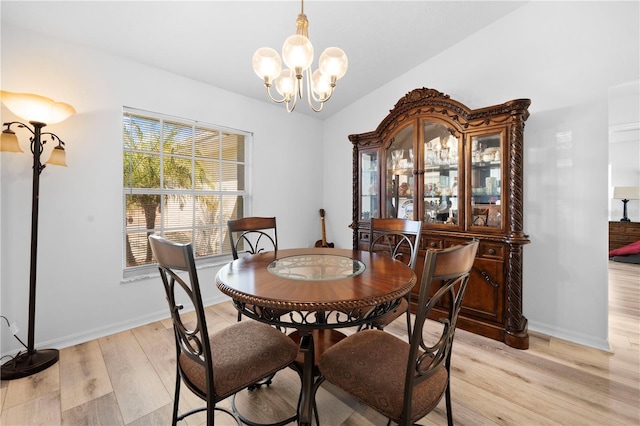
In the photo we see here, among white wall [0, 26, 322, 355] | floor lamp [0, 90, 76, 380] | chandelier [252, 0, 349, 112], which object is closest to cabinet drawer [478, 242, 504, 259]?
chandelier [252, 0, 349, 112]

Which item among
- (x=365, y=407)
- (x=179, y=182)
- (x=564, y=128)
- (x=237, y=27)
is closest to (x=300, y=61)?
(x=237, y=27)

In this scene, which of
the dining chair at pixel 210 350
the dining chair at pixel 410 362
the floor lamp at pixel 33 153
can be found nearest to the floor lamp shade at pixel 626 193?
the dining chair at pixel 410 362

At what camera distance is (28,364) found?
1.87m

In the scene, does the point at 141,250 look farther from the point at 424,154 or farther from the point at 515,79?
the point at 515,79

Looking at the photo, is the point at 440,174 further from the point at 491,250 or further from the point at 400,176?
the point at 491,250

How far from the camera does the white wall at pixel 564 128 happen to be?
7.20 feet

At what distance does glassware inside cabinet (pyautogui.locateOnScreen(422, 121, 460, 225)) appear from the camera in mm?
2623

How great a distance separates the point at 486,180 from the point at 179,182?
3.01 meters

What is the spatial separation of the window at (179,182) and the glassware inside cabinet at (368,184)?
1.44m

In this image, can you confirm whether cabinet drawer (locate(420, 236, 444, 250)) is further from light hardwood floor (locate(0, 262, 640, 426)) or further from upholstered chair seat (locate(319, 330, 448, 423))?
upholstered chair seat (locate(319, 330, 448, 423))

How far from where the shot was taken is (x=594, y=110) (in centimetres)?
222

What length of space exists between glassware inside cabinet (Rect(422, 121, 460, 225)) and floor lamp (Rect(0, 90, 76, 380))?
2.99m

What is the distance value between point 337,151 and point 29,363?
367 centimetres

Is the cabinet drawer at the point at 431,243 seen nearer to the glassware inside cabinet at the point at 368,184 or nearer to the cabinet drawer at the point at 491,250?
the cabinet drawer at the point at 491,250
